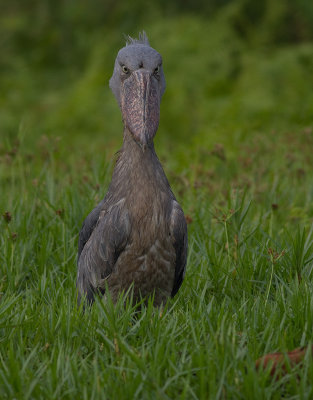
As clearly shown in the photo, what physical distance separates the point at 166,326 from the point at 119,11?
986 cm

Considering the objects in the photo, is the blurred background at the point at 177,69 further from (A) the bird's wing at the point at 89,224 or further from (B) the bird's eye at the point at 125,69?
(B) the bird's eye at the point at 125,69

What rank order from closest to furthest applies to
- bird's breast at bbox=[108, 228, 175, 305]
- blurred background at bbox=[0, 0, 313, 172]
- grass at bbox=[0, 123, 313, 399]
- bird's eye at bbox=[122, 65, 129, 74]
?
1. grass at bbox=[0, 123, 313, 399]
2. bird's breast at bbox=[108, 228, 175, 305]
3. bird's eye at bbox=[122, 65, 129, 74]
4. blurred background at bbox=[0, 0, 313, 172]

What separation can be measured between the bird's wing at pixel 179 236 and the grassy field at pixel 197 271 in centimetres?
18

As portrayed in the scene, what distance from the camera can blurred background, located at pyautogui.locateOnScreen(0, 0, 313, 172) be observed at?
8.87m

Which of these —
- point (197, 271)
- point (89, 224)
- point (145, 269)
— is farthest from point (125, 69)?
point (197, 271)

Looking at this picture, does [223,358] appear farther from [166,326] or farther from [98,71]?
[98,71]

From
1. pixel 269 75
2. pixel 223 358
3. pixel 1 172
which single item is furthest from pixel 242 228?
pixel 269 75

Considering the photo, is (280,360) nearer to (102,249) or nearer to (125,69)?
(102,249)

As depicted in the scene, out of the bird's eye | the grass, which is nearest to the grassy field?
the grass

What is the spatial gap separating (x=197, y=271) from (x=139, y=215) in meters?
0.84

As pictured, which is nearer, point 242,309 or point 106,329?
point 106,329

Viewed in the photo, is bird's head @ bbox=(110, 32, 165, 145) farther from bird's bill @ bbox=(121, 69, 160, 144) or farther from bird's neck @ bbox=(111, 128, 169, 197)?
bird's neck @ bbox=(111, 128, 169, 197)

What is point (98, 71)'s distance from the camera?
11188 millimetres

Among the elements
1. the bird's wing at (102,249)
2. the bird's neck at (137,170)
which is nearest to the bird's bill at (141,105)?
the bird's neck at (137,170)
